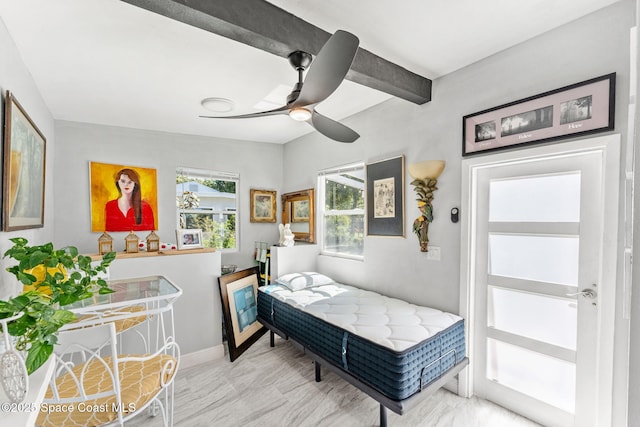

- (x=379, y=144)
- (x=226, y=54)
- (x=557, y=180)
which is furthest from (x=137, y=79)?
(x=557, y=180)

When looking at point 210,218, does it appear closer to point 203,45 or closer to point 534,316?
point 203,45

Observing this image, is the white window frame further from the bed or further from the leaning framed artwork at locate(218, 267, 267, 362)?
the leaning framed artwork at locate(218, 267, 267, 362)

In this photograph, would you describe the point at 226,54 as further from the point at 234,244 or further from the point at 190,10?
the point at 234,244

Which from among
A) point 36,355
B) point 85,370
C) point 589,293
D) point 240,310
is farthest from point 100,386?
point 589,293

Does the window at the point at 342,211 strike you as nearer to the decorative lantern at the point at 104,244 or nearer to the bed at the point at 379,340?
the bed at the point at 379,340

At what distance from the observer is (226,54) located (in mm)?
2070

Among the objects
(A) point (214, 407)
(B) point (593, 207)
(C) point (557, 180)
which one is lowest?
(A) point (214, 407)

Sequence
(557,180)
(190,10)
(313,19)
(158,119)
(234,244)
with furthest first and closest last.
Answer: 1. (234,244)
2. (158,119)
3. (557,180)
4. (313,19)
5. (190,10)

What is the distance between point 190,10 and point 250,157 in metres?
2.98

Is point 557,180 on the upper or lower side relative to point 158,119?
lower

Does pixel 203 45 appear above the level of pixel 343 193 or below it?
above

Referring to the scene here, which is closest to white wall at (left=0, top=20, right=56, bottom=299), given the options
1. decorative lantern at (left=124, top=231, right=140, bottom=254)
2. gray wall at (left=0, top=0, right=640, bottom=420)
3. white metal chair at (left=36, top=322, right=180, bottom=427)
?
gray wall at (left=0, top=0, right=640, bottom=420)

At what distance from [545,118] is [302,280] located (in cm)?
253

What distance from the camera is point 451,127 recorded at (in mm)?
2408
